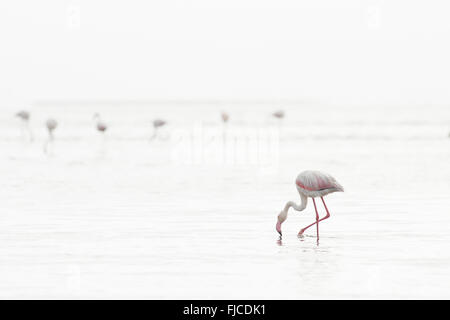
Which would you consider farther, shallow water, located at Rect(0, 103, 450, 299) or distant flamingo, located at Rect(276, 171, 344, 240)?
distant flamingo, located at Rect(276, 171, 344, 240)

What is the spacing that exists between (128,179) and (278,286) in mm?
11296

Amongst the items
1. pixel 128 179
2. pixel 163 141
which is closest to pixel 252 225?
pixel 128 179

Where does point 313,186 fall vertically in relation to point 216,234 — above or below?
above

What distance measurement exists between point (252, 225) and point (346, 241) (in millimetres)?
1665

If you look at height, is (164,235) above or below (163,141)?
below

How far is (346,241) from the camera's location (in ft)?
34.3

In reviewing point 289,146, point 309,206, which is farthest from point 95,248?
point 289,146

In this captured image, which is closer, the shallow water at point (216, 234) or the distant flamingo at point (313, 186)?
the shallow water at point (216, 234)

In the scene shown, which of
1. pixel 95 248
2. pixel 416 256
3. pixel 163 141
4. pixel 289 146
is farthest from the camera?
pixel 163 141

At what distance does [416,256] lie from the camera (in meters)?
9.34
